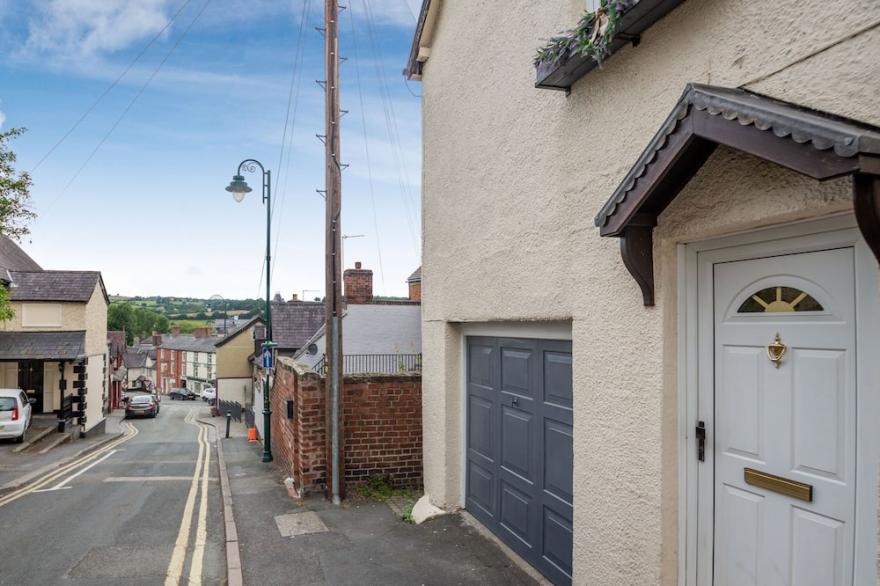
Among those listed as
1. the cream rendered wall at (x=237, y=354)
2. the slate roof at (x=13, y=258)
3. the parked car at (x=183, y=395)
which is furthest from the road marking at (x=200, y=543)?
the parked car at (x=183, y=395)

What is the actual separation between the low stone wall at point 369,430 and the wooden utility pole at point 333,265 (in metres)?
0.27

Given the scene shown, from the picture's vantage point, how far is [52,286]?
23297mm

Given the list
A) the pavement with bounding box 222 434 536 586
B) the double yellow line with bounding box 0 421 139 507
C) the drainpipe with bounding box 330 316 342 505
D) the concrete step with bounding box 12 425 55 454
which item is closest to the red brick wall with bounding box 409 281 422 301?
the double yellow line with bounding box 0 421 139 507

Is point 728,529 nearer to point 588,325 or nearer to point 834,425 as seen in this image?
point 834,425

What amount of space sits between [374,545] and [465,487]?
4.18ft

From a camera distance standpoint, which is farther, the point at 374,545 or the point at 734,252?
the point at 374,545

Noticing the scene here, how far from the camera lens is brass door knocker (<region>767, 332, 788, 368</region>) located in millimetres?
3127

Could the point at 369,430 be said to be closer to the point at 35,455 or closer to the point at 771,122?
the point at 771,122

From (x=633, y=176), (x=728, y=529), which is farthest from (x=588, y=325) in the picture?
(x=728, y=529)

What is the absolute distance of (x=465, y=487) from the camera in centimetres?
714

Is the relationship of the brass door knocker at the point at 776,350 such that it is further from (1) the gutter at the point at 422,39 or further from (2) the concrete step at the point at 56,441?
(2) the concrete step at the point at 56,441

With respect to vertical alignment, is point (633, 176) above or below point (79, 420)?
above

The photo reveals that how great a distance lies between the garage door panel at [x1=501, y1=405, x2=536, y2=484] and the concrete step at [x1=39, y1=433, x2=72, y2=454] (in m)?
16.9

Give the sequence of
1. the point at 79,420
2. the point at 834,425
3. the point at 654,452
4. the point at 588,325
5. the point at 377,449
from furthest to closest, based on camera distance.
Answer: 1. the point at 79,420
2. the point at 377,449
3. the point at 588,325
4. the point at 654,452
5. the point at 834,425
